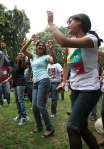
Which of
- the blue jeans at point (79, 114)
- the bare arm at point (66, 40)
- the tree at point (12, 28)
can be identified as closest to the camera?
the bare arm at point (66, 40)

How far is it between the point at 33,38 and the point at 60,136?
6.06 ft

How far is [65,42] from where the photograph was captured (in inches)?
201

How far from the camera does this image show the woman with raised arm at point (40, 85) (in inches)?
320

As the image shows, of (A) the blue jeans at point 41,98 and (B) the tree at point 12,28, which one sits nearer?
(A) the blue jeans at point 41,98

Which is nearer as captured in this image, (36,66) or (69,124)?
(69,124)

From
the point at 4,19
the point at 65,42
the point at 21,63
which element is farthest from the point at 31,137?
the point at 4,19

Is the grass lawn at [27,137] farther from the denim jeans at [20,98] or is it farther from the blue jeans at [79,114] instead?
the blue jeans at [79,114]

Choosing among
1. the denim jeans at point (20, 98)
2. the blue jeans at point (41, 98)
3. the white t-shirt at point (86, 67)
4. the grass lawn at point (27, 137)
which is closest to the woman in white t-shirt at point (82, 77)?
the white t-shirt at point (86, 67)

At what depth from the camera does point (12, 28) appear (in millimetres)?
56344

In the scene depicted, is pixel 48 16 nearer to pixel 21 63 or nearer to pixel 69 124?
pixel 69 124

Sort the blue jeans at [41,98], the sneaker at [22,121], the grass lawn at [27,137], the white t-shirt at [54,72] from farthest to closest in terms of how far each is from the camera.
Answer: the white t-shirt at [54,72]
the sneaker at [22,121]
the blue jeans at [41,98]
the grass lawn at [27,137]

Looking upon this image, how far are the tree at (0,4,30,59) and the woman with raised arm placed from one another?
134 feet

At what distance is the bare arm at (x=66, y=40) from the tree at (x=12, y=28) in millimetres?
44083

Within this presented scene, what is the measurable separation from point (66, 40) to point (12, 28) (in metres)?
51.8
